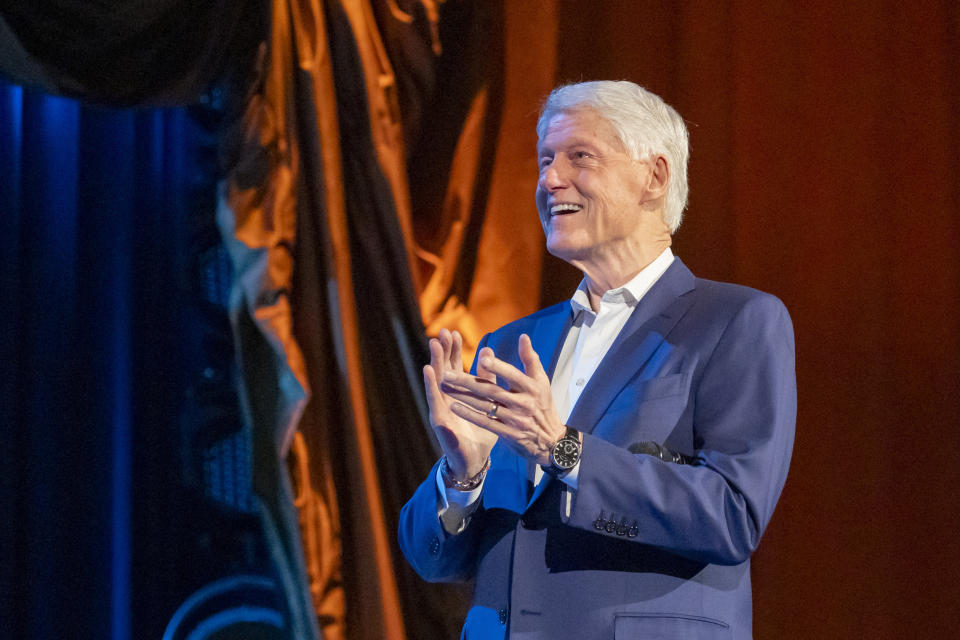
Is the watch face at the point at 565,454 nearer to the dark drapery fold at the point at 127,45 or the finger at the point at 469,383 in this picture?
the finger at the point at 469,383

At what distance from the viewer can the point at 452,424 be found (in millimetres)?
1471

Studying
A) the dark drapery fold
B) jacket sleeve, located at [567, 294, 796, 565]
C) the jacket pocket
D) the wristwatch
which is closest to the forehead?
jacket sleeve, located at [567, 294, 796, 565]

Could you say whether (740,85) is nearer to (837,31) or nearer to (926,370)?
(837,31)

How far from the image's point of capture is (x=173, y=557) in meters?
2.57

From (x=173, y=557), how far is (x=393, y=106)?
1.36 meters

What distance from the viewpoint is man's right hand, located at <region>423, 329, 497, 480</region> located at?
1.42m

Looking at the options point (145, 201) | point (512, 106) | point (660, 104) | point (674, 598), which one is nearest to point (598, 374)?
point (674, 598)

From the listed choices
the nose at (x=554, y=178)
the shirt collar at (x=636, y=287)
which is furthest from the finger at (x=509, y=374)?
the nose at (x=554, y=178)

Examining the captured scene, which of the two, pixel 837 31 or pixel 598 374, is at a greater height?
pixel 837 31

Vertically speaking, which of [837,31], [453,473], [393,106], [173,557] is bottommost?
[173,557]

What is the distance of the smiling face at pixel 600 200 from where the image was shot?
→ 1.67 metres

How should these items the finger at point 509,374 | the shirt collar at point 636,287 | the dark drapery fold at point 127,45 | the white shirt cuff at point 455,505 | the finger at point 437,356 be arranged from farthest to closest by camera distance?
1. the dark drapery fold at point 127,45
2. the shirt collar at point 636,287
3. the white shirt cuff at point 455,505
4. the finger at point 437,356
5. the finger at point 509,374

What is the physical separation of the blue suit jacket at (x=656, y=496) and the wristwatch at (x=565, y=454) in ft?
0.04

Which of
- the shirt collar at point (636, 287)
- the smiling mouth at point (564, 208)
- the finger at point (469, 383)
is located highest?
the smiling mouth at point (564, 208)
